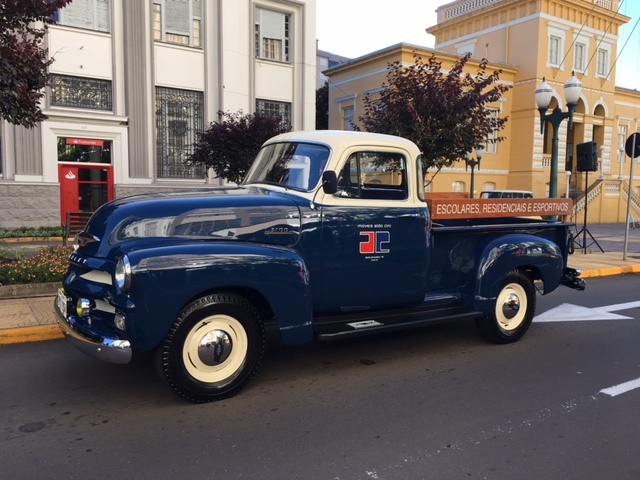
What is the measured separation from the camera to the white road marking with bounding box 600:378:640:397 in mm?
4828

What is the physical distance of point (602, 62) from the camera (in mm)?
34375

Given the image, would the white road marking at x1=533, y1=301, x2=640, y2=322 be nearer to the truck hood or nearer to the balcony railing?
the truck hood

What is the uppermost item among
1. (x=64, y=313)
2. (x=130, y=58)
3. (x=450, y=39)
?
(x=450, y=39)

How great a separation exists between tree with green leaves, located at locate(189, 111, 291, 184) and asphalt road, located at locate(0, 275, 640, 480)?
10.5 m

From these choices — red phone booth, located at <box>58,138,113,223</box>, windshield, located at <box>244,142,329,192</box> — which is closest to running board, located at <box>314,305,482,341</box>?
windshield, located at <box>244,142,329,192</box>

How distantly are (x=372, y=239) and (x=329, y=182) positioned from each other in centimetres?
77

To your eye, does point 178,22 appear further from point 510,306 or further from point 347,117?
point 510,306

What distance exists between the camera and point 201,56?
775 inches

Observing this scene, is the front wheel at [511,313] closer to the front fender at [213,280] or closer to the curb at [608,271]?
the front fender at [213,280]

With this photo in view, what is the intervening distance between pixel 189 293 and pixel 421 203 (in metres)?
2.64

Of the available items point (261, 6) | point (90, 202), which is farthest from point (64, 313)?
point (261, 6)

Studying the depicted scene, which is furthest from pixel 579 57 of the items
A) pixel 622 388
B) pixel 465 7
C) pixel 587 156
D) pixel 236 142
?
pixel 622 388

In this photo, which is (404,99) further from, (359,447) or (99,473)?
(99,473)

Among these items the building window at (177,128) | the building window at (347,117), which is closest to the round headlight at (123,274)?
the building window at (177,128)
